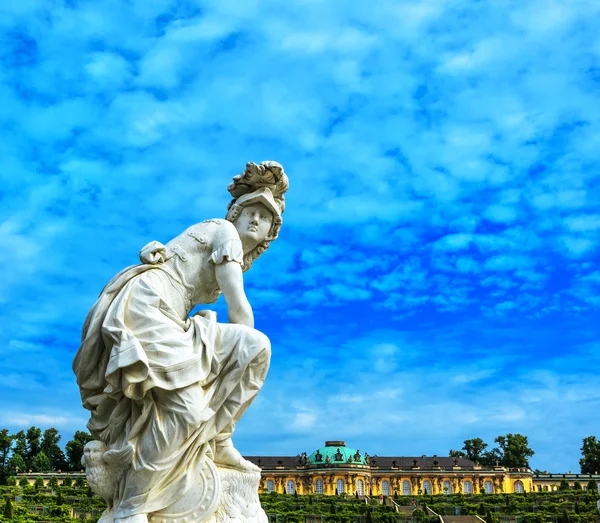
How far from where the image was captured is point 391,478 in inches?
3669

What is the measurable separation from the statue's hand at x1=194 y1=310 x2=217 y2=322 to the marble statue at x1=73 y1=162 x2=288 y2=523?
0.01 metres

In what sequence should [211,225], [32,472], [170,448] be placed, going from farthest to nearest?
1. [32,472]
2. [211,225]
3. [170,448]

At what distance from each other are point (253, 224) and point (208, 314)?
110 cm

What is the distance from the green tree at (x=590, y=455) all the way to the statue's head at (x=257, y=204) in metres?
83.2

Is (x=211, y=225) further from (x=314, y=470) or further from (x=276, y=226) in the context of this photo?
(x=314, y=470)

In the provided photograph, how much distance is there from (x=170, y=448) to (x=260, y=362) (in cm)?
90

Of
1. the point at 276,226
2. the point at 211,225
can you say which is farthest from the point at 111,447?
the point at 276,226

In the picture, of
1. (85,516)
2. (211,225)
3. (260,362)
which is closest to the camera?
(260,362)

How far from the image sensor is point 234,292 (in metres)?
5.28

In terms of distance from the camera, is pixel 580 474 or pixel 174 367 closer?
pixel 174 367

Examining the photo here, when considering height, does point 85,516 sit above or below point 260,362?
above

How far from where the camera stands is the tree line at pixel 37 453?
220 ft

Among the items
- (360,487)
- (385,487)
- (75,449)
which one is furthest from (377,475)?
(75,449)

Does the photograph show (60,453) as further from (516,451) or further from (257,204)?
(257,204)
